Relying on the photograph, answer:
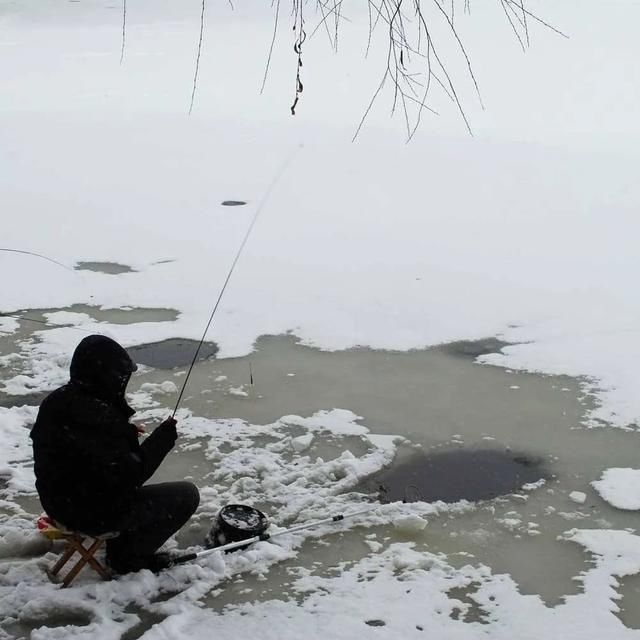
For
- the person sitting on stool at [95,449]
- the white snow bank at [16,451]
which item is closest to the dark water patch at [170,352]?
the white snow bank at [16,451]

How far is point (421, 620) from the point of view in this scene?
4.01 meters

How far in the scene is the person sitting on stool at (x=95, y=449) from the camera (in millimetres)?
3887

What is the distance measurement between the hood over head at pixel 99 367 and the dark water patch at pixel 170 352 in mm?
3326

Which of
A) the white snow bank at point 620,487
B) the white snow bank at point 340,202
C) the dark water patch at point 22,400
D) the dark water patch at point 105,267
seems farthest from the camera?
the dark water patch at point 105,267

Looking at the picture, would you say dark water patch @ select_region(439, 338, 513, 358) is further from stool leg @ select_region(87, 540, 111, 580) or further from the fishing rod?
stool leg @ select_region(87, 540, 111, 580)

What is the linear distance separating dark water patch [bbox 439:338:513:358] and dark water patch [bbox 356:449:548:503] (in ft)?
6.42

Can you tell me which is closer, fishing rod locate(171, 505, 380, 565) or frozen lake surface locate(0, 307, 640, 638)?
fishing rod locate(171, 505, 380, 565)

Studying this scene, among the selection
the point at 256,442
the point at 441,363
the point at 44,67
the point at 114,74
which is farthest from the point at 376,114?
the point at 256,442

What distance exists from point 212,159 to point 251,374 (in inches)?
375

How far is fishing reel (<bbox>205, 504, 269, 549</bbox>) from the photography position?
4531 mm

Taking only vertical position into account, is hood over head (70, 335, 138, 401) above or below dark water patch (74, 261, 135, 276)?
above

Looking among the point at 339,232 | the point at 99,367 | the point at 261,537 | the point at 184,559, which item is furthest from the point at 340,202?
the point at 99,367

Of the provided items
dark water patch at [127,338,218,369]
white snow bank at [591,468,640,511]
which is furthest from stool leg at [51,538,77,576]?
dark water patch at [127,338,218,369]

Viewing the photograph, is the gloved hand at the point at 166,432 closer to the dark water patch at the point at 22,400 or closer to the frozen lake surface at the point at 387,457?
the frozen lake surface at the point at 387,457
